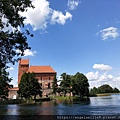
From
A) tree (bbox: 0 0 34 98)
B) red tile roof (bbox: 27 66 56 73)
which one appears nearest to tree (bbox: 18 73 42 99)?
red tile roof (bbox: 27 66 56 73)

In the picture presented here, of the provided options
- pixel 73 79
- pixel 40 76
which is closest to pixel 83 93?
pixel 73 79

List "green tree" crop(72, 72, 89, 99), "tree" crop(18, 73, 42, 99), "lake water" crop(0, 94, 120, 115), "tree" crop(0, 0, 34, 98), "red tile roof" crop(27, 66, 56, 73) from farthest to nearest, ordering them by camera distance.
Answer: "red tile roof" crop(27, 66, 56, 73) < "green tree" crop(72, 72, 89, 99) < "tree" crop(18, 73, 42, 99) < "lake water" crop(0, 94, 120, 115) < "tree" crop(0, 0, 34, 98)

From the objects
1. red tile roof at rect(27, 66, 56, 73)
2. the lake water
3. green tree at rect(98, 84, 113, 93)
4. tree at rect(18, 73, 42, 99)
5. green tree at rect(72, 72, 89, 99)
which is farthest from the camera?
green tree at rect(98, 84, 113, 93)

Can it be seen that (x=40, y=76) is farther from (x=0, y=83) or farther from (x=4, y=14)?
(x=4, y=14)

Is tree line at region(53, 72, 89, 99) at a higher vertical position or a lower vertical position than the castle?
lower

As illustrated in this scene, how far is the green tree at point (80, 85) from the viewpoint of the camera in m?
99.1

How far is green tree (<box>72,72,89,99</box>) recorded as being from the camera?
9913 centimetres

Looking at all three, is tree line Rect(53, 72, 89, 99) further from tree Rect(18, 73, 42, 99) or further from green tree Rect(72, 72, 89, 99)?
tree Rect(18, 73, 42, 99)

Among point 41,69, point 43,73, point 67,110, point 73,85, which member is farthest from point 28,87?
point 41,69

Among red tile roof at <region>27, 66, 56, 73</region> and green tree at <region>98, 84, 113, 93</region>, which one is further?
green tree at <region>98, 84, 113, 93</region>

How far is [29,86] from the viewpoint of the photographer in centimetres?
8019

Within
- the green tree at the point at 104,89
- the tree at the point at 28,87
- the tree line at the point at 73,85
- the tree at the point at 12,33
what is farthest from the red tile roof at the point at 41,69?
the tree at the point at 12,33

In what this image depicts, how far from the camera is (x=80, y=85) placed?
333 feet

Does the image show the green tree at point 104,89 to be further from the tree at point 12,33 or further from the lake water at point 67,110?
the tree at point 12,33
